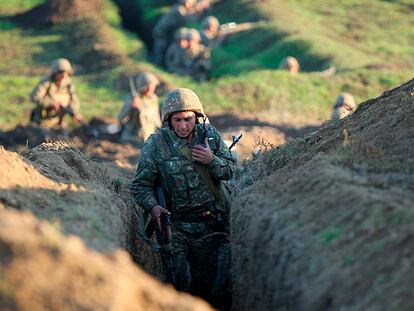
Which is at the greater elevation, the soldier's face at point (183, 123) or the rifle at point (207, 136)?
the soldier's face at point (183, 123)

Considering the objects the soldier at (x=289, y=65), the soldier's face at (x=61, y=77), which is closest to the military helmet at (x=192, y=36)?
the soldier at (x=289, y=65)

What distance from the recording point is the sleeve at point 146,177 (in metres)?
8.41

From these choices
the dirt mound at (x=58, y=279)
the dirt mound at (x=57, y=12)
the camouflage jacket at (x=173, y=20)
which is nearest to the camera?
the dirt mound at (x=58, y=279)

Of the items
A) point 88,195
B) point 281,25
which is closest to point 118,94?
point 281,25

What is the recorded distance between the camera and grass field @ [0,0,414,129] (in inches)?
883

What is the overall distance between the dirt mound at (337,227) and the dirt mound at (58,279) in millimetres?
1127

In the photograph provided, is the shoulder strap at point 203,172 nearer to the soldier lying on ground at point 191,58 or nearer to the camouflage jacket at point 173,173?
the camouflage jacket at point 173,173

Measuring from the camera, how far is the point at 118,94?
24375 millimetres

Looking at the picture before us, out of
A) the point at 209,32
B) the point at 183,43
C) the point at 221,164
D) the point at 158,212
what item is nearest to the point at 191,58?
the point at 183,43

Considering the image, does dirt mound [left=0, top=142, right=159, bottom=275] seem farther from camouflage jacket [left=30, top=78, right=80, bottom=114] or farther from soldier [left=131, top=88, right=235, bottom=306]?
camouflage jacket [left=30, top=78, right=80, bottom=114]

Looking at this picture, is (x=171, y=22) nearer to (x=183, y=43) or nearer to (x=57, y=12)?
(x=183, y=43)

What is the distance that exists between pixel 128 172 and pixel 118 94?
11.4m

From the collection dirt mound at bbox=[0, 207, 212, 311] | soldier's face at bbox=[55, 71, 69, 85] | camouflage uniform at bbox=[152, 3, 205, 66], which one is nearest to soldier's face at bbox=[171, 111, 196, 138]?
dirt mound at bbox=[0, 207, 212, 311]

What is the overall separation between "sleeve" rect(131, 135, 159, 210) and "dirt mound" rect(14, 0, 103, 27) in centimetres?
2835
